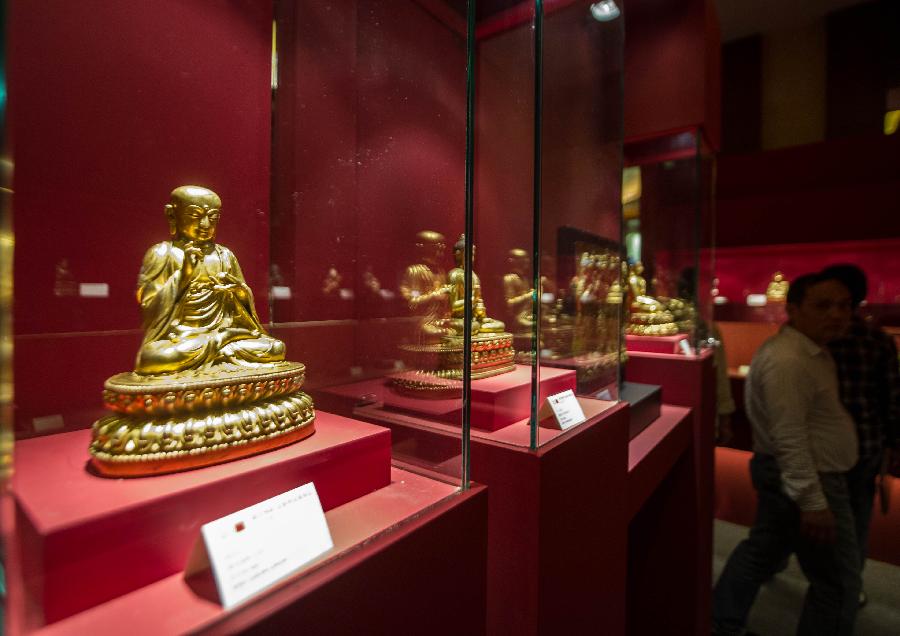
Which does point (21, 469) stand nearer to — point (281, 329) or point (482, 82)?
point (281, 329)

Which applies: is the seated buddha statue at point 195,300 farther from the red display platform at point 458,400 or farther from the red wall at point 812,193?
the red wall at point 812,193

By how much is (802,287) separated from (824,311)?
150mm

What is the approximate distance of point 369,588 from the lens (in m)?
0.70

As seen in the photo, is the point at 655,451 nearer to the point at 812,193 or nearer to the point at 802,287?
the point at 802,287

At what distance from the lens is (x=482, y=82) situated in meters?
1.80

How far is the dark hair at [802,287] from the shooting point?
6.89 feet

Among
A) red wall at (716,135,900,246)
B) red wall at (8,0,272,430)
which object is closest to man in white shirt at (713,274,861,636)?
red wall at (8,0,272,430)

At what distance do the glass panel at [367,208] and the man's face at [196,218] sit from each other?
529 millimetres

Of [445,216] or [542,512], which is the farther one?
[445,216]

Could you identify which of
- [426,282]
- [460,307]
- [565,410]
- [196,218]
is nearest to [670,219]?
[460,307]

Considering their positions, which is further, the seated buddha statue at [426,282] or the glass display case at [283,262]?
the seated buddha statue at [426,282]

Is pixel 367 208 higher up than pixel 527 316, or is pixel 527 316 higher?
pixel 367 208

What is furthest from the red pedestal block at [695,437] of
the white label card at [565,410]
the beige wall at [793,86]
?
the beige wall at [793,86]

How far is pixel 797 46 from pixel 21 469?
6287 mm
